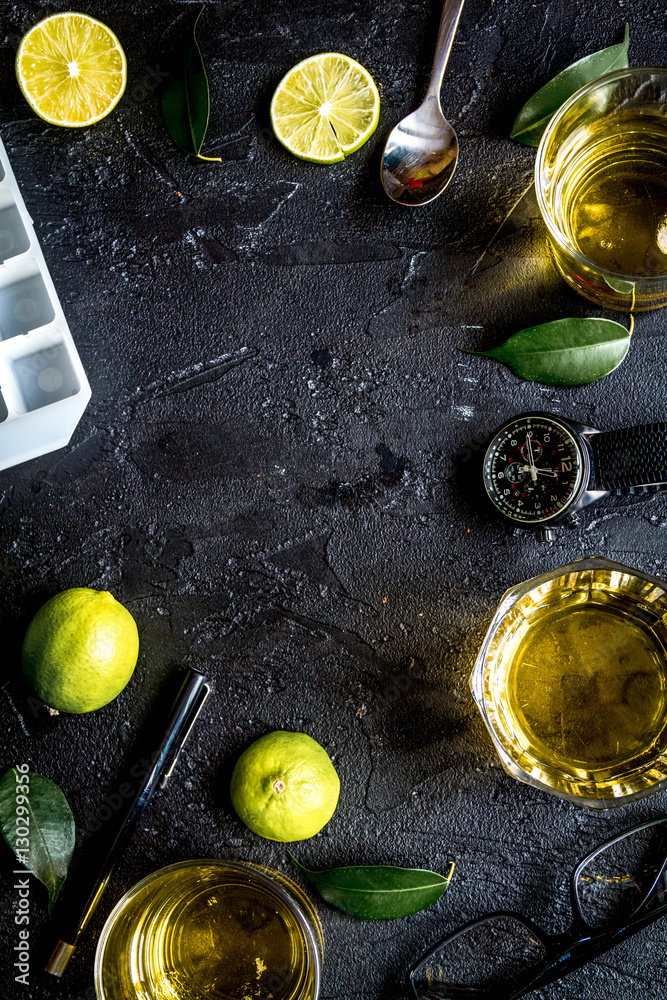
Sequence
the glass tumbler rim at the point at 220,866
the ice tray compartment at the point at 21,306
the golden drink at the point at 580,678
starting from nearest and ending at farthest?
the glass tumbler rim at the point at 220,866, the golden drink at the point at 580,678, the ice tray compartment at the point at 21,306

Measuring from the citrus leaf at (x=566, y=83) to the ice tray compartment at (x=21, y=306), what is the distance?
1.03 meters

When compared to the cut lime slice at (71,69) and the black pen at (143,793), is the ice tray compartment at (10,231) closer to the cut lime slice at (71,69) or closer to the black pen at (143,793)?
the cut lime slice at (71,69)

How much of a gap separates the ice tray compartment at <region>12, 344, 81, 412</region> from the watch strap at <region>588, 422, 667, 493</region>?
1.04m

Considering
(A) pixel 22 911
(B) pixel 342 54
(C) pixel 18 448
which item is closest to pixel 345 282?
(B) pixel 342 54

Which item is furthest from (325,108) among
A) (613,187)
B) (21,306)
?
(21,306)

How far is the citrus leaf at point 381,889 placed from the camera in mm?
1488

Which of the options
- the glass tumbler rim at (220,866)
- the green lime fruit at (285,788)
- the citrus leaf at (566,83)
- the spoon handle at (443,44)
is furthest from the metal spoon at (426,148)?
the glass tumbler rim at (220,866)

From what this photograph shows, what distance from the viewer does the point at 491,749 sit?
1.54 metres

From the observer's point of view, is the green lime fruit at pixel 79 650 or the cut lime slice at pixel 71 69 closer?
the green lime fruit at pixel 79 650

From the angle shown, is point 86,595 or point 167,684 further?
point 167,684

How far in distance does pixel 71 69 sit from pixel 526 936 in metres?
1.98

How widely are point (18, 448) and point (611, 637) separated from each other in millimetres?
1234

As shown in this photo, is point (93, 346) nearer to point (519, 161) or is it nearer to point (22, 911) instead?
point (519, 161)

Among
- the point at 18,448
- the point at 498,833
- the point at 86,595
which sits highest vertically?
the point at 18,448
